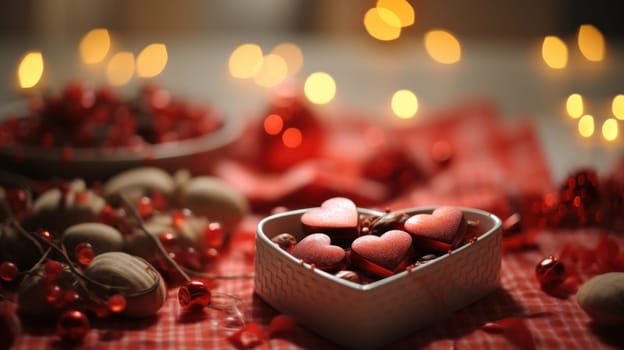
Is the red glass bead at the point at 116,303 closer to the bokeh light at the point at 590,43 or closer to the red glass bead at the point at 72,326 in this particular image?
the red glass bead at the point at 72,326

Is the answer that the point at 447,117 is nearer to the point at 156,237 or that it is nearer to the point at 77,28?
the point at 156,237

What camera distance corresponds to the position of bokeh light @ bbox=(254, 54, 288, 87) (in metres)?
1.52

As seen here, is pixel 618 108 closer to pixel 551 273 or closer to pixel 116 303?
pixel 551 273

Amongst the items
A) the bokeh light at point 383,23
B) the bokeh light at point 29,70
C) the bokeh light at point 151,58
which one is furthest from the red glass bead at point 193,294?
the bokeh light at point 383,23

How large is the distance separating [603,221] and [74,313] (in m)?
0.73

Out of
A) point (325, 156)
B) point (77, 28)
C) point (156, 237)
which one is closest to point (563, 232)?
point (325, 156)

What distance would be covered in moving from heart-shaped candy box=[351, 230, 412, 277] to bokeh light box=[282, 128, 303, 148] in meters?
0.57

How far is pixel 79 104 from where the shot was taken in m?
1.05

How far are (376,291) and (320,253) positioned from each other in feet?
0.26

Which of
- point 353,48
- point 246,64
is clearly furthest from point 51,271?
point 353,48

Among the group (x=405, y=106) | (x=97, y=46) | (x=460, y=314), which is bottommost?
(x=460, y=314)

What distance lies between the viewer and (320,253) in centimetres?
69

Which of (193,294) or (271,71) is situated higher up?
(271,71)

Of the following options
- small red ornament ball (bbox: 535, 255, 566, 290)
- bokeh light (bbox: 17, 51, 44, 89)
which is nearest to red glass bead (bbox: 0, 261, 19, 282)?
bokeh light (bbox: 17, 51, 44, 89)
